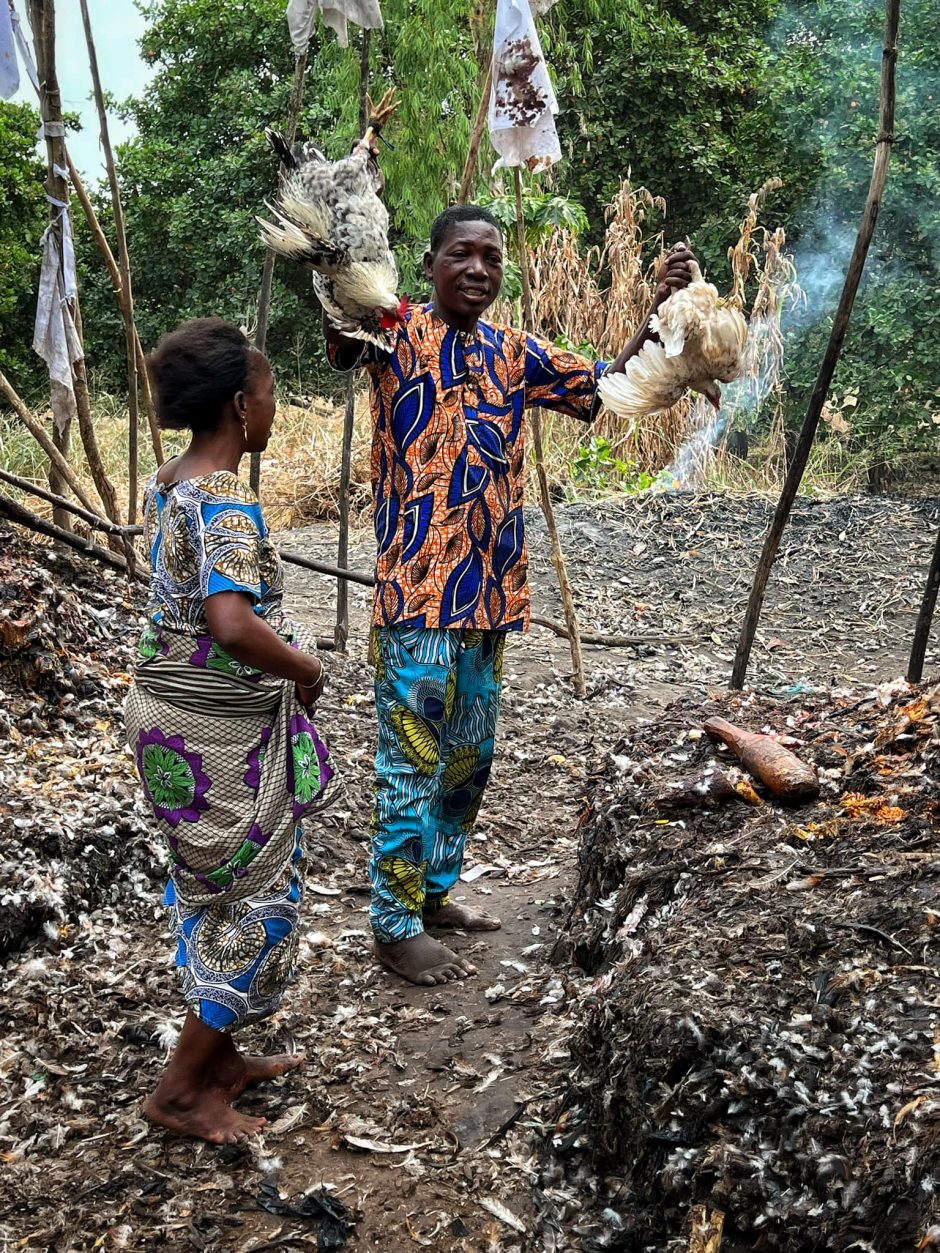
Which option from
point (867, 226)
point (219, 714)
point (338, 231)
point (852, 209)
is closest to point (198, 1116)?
point (219, 714)

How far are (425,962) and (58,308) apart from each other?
113 inches

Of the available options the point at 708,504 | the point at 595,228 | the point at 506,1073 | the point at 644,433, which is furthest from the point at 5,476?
the point at 595,228

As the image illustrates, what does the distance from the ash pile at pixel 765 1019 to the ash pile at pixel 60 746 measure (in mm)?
1296

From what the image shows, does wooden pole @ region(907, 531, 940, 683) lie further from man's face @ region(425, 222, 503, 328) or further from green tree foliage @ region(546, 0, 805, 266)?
green tree foliage @ region(546, 0, 805, 266)

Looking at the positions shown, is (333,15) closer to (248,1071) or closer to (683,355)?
(683,355)

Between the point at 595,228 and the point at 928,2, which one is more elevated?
the point at 928,2

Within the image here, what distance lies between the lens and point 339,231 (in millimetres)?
2389

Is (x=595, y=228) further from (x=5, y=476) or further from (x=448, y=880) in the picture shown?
(x=448, y=880)

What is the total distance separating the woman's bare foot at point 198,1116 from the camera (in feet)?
7.29

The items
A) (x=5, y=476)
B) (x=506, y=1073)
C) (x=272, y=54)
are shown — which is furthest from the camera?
(x=272, y=54)

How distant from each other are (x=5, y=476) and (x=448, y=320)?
2368 millimetres

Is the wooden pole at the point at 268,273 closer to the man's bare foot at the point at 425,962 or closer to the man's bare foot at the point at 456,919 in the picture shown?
the man's bare foot at the point at 456,919

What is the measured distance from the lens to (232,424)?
6.87ft

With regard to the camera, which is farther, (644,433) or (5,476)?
(644,433)
